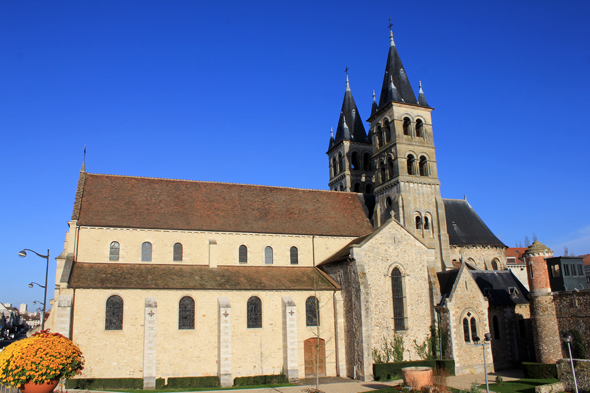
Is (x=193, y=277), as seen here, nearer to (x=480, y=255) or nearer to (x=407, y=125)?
(x=407, y=125)

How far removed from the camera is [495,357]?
1266 inches

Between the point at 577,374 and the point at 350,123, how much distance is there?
34.2 metres

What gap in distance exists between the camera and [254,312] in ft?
96.0

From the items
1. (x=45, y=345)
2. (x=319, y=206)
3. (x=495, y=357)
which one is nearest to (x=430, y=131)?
(x=319, y=206)

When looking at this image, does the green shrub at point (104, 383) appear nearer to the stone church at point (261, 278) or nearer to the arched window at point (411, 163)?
the stone church at point (261, 278)

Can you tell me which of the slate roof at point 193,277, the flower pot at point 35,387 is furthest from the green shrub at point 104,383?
the flower pot at point 35,387

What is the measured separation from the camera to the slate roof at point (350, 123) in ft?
165

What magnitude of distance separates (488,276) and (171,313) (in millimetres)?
24398

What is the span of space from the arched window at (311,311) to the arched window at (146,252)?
1113cm

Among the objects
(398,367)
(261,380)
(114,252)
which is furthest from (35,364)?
(398,367)

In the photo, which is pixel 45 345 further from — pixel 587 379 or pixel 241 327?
pixel 587 379

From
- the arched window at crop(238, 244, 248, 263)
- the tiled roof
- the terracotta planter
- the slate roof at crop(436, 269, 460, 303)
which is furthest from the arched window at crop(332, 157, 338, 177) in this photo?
the terracotta planter

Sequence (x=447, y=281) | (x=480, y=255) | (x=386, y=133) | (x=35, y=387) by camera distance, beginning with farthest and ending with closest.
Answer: (x=386, y=133) → (x=480, y=255) → (x=447, y=281) → (x=35, y=387)

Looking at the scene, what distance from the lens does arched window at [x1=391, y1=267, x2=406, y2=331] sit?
30906mm
